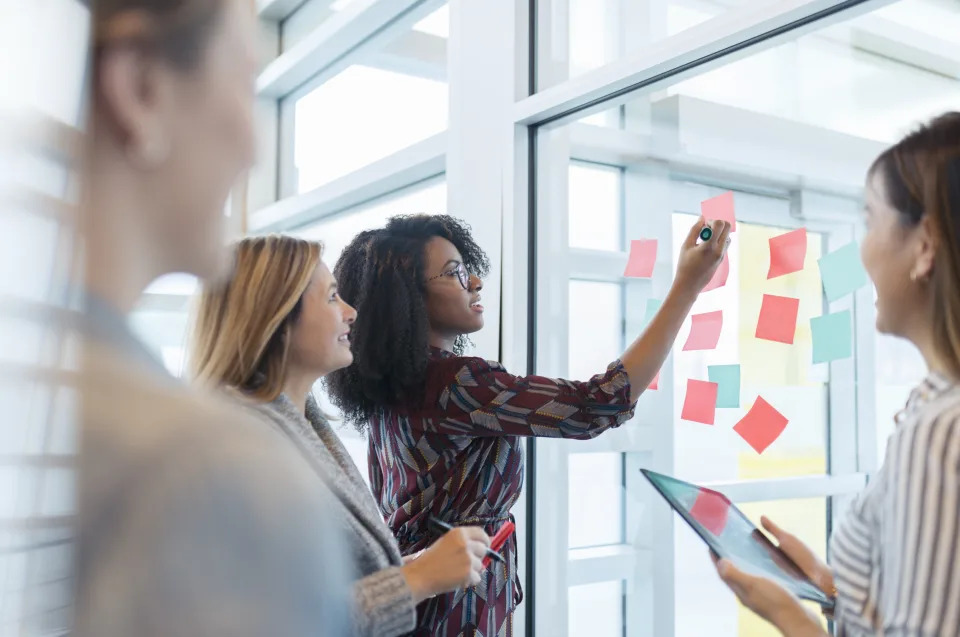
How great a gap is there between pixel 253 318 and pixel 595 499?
1012 millimetres

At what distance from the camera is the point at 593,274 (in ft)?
6.20

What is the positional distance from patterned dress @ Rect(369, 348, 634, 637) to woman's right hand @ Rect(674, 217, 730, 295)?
19 cm

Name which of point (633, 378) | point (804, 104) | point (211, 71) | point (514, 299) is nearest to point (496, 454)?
point (633, 378)

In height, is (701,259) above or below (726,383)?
above

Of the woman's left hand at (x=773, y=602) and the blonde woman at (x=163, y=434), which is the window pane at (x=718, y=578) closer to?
the woman's left hand at (x=773, y=602)

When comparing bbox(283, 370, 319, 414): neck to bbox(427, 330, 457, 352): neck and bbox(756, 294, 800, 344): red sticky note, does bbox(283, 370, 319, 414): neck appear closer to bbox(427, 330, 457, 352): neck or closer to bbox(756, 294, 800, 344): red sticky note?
bbox(427, 330, 457, 352): neck

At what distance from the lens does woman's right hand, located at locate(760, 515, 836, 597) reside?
100 cm

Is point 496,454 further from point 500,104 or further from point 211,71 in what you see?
point 211,71

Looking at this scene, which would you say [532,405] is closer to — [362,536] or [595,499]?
[362,536]

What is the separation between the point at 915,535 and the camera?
2.28 feet

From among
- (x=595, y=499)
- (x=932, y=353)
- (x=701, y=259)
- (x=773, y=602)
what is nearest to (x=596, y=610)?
(x=595, y=499)

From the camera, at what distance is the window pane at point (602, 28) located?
1.61m

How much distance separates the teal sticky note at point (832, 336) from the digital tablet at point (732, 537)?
404mm

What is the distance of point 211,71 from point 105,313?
116mm
